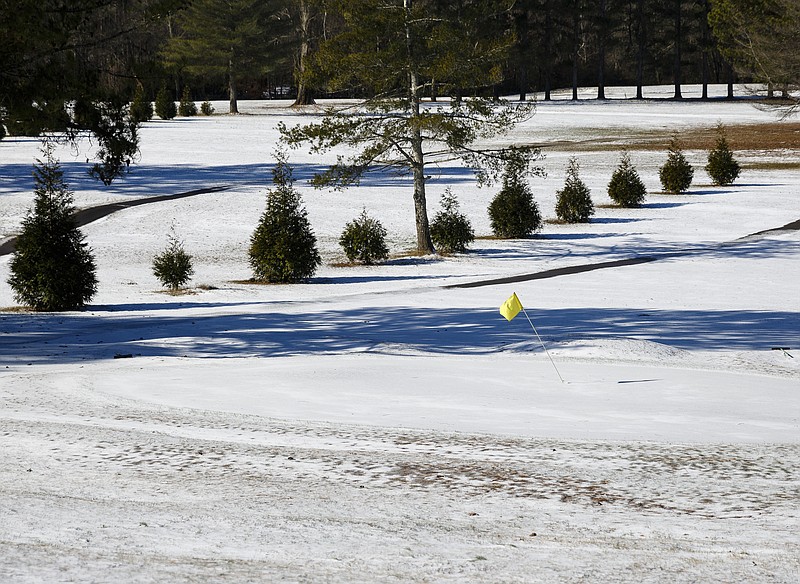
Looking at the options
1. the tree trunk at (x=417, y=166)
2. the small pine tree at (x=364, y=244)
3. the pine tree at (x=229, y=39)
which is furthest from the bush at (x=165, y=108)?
the small pine tree at (x=364, y=244)

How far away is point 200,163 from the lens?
4516 cm

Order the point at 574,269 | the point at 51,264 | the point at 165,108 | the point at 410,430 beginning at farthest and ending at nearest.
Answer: the point at 165,108
the point at 574,269
the point at 51,264
the point at 410,430

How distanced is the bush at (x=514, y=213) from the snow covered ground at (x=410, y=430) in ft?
20.6

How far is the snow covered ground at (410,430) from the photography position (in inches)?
177

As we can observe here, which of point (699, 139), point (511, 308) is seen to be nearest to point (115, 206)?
point (511, 308)

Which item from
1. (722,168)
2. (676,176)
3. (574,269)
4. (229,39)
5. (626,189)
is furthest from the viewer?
(229,39)

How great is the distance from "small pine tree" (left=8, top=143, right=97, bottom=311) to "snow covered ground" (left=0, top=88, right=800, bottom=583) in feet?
1.94

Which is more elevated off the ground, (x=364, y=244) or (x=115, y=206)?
(x=115, y=206)

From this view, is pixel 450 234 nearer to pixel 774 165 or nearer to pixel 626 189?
pixel 626 189

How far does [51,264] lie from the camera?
17.5 meters

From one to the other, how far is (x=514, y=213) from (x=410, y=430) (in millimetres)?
20372

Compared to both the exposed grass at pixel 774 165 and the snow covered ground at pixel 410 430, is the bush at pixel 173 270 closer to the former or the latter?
the snow covered ground at pixel 410 430

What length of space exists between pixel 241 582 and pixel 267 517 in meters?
0.99

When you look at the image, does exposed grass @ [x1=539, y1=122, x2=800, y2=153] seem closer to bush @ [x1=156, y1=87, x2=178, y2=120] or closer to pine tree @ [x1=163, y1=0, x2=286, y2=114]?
pine tree @ [x1=163, y1=0, x2=286, y2=114]
